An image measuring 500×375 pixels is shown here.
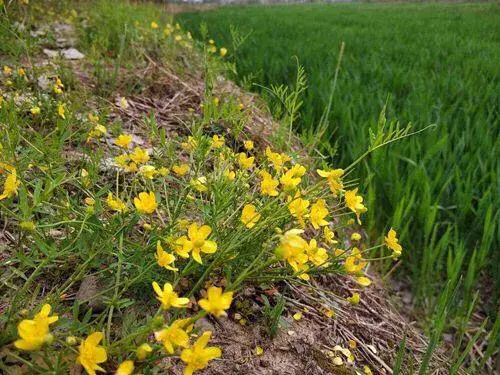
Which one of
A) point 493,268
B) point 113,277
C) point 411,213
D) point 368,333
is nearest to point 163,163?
point 113,277

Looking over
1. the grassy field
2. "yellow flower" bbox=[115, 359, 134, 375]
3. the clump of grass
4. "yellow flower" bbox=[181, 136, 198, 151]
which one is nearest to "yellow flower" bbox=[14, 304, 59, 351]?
"yellow flower" bbox=[115, 359, 134, 375]

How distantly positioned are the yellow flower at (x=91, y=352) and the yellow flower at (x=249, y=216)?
1.21ft

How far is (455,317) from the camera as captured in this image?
5.39ft

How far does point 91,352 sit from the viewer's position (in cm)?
67

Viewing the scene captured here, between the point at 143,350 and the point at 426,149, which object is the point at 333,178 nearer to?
the point at 143,350

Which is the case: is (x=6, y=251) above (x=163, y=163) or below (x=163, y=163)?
below

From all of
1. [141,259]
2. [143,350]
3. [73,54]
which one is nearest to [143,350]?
[143,350]

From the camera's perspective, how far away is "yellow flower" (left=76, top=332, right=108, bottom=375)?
2.18 feet

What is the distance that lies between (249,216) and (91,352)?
413 millimetres

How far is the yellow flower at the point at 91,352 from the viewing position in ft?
2.18

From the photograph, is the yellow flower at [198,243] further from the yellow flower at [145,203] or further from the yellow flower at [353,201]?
the yellow flower at [353,201]

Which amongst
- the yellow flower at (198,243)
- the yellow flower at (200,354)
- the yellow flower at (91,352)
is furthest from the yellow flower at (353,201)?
the yellow flower at (91,352)

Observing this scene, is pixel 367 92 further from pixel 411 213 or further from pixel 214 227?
pixel 214 227

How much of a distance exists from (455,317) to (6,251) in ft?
5.03
